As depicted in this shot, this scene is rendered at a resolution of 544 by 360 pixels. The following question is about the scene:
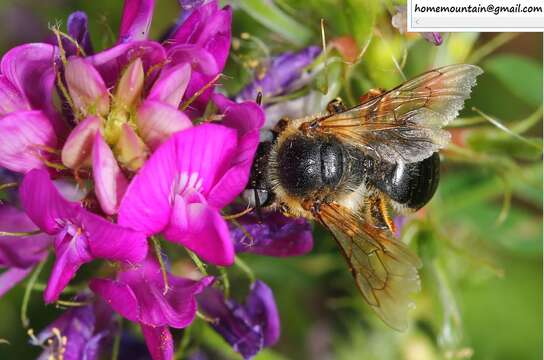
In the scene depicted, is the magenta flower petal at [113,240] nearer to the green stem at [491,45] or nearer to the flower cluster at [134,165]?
the flower cluster at [134,165]

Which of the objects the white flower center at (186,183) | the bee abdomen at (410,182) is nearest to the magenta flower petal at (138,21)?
the white flower center at (186,183)

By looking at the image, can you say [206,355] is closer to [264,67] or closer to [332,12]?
[264,67]

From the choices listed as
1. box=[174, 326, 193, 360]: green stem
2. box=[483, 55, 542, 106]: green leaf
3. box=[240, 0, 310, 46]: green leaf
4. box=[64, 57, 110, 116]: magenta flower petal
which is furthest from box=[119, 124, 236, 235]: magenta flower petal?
box=[483, 55, 542, 106]: green leaf

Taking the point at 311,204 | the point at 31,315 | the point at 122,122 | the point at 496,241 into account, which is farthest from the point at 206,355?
the point at 496,241

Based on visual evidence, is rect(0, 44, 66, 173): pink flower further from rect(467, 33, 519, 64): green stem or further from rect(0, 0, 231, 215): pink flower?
rect(467, 33, 519, 64): green stem

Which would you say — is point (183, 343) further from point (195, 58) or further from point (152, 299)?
point (195, 58)

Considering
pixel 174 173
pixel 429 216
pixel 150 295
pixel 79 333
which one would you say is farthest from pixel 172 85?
pixel 429 216
